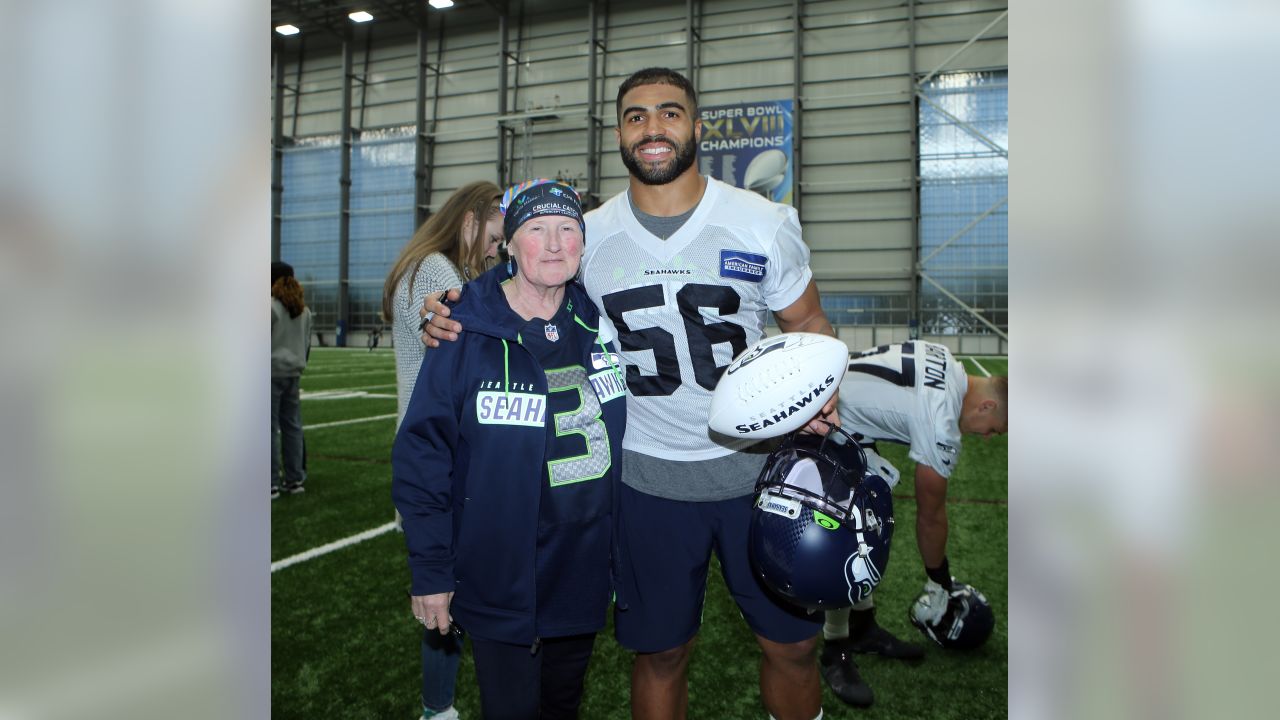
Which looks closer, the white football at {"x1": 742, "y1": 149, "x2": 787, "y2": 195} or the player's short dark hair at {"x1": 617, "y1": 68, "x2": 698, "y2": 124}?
the player's short dark hair at {"x1": 617, "y1": 68, "x2": 698, "y2": 124}

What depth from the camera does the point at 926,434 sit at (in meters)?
3.66

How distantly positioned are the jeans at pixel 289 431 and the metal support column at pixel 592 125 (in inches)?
704

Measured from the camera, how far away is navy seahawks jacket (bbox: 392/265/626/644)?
6.74 ft

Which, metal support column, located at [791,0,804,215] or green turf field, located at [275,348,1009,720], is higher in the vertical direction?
metal support column, located at [791,0,804,215]

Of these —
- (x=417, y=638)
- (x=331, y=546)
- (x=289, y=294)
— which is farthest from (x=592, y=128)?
(x=417, y=638)

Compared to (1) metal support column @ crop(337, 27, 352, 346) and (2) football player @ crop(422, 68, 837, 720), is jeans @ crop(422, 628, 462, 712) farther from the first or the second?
(1) metal support column @ crop(337, 27, 352, 346)

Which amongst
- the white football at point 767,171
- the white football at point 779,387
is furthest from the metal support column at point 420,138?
the white football at point 779,387

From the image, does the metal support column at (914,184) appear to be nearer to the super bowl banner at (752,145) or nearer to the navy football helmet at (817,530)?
the super bowl banner at (752,145)

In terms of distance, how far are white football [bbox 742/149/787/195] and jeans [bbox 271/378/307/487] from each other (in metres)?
16.2

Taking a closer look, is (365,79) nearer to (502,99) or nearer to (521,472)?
(502,99)

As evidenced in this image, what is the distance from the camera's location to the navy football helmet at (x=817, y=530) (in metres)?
2.05

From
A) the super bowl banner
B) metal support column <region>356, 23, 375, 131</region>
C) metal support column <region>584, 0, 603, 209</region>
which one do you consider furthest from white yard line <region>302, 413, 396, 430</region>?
metal support column <region>356, 23, 375, 131</region>

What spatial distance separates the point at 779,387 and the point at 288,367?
17.9 feet
